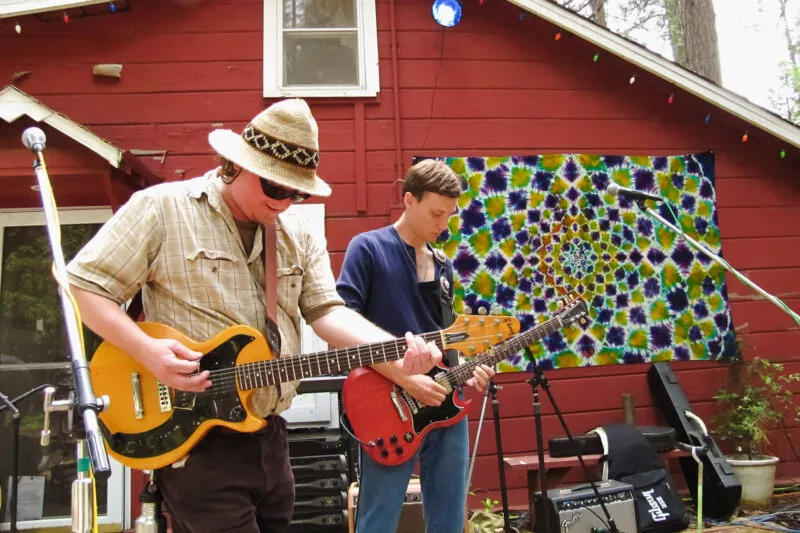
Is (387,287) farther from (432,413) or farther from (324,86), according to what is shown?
(324,86)

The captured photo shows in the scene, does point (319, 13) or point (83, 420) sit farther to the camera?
point (319, 13)

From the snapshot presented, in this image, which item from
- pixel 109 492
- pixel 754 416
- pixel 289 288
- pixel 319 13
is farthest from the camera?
pixel 319 13

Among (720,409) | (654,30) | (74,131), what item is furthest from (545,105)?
(654,30)

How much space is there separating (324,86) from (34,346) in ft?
9.89

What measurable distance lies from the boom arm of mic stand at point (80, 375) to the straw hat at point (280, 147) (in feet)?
1.70

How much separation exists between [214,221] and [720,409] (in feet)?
16.0

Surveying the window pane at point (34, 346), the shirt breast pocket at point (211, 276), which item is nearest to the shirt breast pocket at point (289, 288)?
the shirt breast pocket at point (211, 276)

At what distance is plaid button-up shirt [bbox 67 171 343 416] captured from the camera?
5.83ft

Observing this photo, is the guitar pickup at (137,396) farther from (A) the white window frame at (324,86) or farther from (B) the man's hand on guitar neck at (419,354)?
(A) the white window frame at (324,86)

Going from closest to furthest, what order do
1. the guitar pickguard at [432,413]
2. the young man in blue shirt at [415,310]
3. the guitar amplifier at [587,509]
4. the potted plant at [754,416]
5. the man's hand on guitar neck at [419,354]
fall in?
the man's hand on guitar neck at [419,354]
the young man in blue shirt at [415,310]
the guitar pickguard at [432,413]
the guitar amplifier at [587,509]
the potted plant at [754,416]

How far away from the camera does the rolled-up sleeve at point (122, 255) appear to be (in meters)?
1.76

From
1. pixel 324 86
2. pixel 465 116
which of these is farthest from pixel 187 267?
pixel 465 116

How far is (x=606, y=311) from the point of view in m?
5.29

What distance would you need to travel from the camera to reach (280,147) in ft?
6.36
